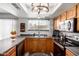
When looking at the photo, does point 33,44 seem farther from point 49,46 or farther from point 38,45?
point 49,46

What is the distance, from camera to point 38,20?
11156mm

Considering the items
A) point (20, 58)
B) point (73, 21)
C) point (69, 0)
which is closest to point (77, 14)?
point (73, 21)

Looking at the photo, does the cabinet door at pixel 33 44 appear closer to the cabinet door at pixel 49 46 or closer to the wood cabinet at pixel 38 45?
the wood cabinet at pixel 38 45

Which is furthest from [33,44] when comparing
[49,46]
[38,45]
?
[49,46]

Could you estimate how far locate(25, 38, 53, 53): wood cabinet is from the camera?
8.15 metres

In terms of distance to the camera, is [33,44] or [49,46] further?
[33,44]

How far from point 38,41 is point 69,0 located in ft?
21.6

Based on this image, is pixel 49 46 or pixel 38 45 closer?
pixel 49 46

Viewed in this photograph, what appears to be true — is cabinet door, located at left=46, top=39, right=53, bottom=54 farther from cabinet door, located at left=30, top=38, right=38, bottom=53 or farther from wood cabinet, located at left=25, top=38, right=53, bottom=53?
cabinet door, located at left=30, top=38, right=38, bottom=53

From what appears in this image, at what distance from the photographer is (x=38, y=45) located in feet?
27.1

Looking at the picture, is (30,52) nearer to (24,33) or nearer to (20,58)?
(24,33)

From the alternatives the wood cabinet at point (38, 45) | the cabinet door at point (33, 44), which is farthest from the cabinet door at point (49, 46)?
the cabinet door at point (33, 44)

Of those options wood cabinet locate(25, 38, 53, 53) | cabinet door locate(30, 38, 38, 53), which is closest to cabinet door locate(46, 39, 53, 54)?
wood cabinet locate(25, 38, 53, 53)

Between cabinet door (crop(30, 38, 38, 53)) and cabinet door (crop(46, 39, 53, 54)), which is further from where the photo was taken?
cabinet door (crop(30, 38, 38, 53))
